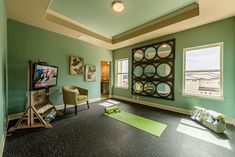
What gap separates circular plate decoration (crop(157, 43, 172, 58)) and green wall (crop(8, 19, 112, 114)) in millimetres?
3041

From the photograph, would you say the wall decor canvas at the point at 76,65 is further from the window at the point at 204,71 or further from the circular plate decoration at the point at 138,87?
the window at the point at 204,71

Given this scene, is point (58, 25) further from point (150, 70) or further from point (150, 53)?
point (150, 70)

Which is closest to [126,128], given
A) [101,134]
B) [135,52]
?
[101,134]

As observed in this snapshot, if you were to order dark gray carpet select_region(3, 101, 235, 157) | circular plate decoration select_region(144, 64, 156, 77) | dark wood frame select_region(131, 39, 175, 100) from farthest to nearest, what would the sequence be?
circular plate decoration select_region(144, 64, 156, 77) → dark wood frame select_region(131, 39, 175, 100) → dark gray carpet select_region(3, 101, 235, 157)

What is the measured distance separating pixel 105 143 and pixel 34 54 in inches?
131

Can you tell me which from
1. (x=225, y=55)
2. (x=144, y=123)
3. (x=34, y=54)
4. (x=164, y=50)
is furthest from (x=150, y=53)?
(x=34, y=54)

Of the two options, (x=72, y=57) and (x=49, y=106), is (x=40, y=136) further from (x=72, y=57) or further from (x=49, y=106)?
(x=72, y=57)

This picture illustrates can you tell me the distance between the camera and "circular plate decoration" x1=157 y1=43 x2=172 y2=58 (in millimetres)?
3899

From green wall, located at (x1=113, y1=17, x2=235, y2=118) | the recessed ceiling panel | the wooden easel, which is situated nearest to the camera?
the wooden easel

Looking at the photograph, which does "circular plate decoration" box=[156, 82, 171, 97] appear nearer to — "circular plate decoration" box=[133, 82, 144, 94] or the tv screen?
"circular plate decoration" box=[133, 82, 144, 94]

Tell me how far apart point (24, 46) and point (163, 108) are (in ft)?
16.4

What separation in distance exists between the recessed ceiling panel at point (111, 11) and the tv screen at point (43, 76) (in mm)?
1621

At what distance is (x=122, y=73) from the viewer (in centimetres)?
→ 580

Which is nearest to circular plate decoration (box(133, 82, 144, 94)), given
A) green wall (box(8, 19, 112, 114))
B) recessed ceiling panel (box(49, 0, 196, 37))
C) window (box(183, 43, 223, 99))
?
window (box(183, 43, 223, 99))
